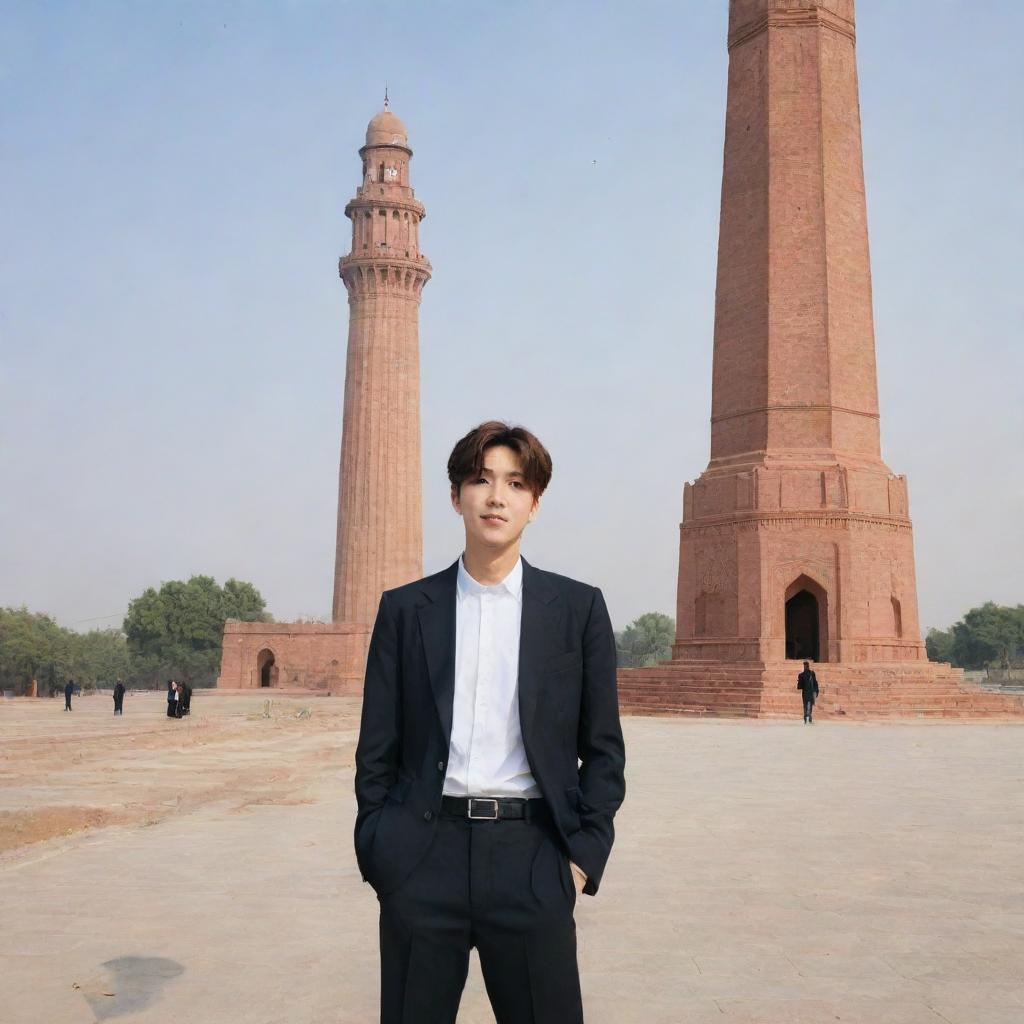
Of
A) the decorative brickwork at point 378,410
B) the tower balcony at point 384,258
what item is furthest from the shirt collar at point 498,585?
the tower balcony at point 384,258

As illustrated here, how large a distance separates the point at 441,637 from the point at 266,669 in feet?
153

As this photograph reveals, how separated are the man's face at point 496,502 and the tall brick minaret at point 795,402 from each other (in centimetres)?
2124

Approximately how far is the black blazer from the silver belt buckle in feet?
0.22

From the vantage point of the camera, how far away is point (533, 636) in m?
2.57

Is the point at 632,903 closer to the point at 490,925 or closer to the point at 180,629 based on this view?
the point at 490,925

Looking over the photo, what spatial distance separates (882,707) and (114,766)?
13.8 m

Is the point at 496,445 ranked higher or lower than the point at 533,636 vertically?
higher

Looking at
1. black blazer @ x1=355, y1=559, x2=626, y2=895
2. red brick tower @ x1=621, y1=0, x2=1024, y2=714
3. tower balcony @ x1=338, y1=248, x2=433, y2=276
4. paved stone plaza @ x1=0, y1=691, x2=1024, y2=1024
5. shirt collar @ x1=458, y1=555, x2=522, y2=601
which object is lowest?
paved stone plaza @ x1=0, y1=691, x2=1024, y2=1024

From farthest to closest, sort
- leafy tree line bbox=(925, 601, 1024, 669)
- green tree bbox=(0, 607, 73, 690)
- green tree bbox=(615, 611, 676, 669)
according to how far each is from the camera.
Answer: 1. green tree bbox=(615, 611, 676, 669)
2. leafy tree line bbox=(925, 601, 1024, 669)
3. green tree bbox=(0, 607, 73, 690)

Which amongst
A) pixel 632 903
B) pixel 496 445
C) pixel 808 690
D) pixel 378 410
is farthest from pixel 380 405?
pixel 496 445

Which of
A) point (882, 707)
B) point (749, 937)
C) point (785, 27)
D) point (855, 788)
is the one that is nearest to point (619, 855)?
point (749, 937)

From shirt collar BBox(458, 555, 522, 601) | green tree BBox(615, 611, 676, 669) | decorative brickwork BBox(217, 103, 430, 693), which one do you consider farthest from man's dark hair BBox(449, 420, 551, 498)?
green tree BBox(615, 611, 676, 669)

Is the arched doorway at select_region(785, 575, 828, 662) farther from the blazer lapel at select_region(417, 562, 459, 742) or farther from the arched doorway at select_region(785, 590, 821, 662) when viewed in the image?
the blazer lapel at select_region(417, 562, 459, 742)

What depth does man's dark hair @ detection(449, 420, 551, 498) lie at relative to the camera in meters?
2.66
